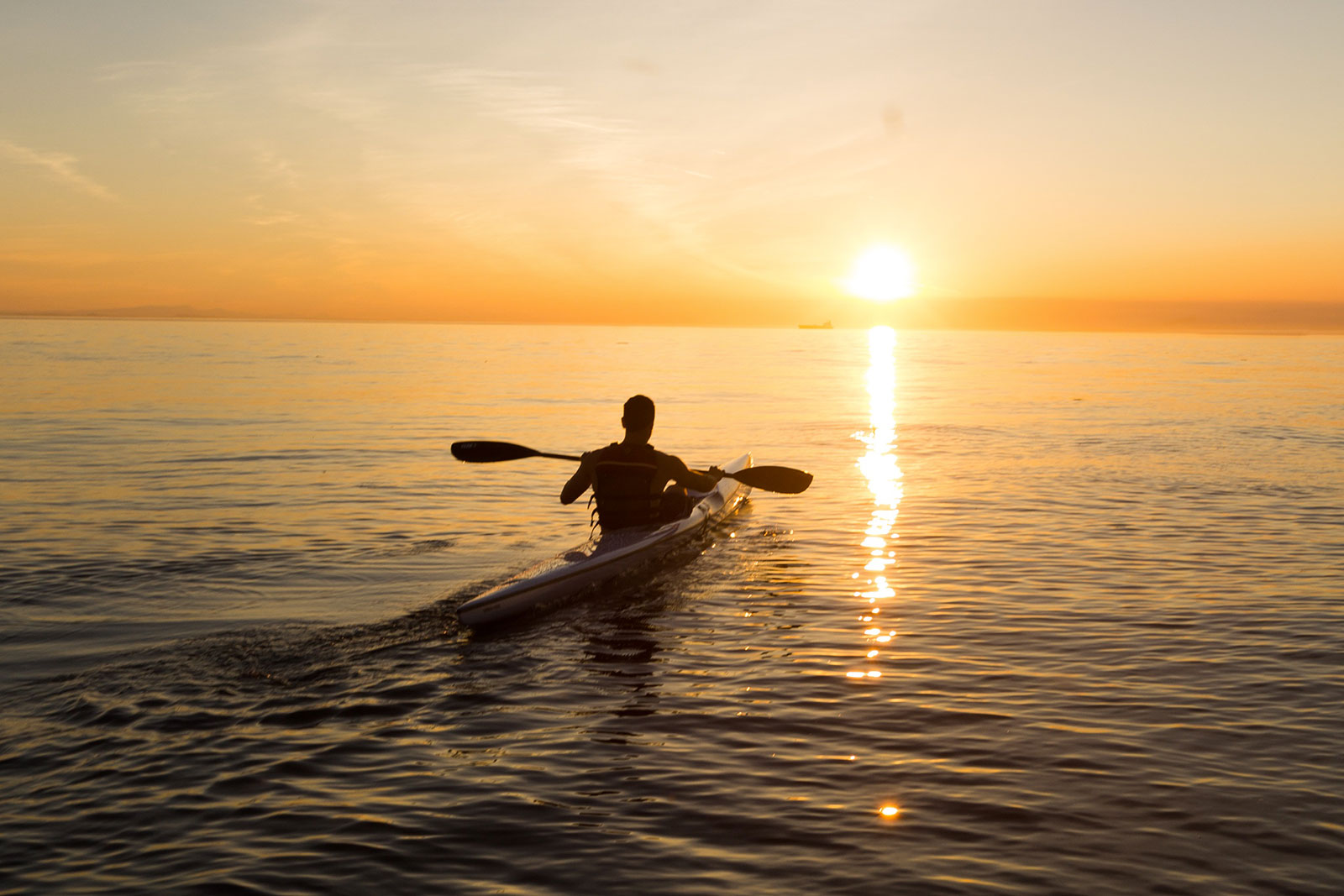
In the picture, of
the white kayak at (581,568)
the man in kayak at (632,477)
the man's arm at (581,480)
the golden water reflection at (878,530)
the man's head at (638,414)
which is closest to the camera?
the golden water reflection at (878,530)

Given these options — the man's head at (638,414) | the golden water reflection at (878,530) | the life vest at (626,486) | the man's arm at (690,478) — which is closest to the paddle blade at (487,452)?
the life vest at (626,486)

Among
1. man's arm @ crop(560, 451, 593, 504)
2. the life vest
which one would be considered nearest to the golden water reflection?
→ the life vest

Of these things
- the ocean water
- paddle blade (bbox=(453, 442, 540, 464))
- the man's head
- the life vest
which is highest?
the man's head

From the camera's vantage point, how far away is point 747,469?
1531cm

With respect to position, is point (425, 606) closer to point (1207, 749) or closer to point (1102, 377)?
point (1207, 749)

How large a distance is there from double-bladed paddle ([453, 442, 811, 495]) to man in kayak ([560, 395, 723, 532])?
2031 mm

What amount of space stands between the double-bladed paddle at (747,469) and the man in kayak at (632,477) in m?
2.03

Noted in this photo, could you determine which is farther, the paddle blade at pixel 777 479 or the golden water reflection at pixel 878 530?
the paddle blade at pixel 777 479

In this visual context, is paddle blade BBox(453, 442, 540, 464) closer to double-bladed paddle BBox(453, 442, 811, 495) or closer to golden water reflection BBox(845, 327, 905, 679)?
double-bladed paddle BBox(453, 442, 811, 495)

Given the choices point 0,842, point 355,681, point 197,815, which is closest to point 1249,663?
point 355,681

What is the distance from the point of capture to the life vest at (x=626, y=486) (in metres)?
12.5

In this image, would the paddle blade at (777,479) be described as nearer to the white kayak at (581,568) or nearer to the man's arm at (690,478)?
the white kayak at (581,568)

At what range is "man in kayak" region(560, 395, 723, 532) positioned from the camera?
12148mm

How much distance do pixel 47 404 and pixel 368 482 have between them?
2075 centimetres
